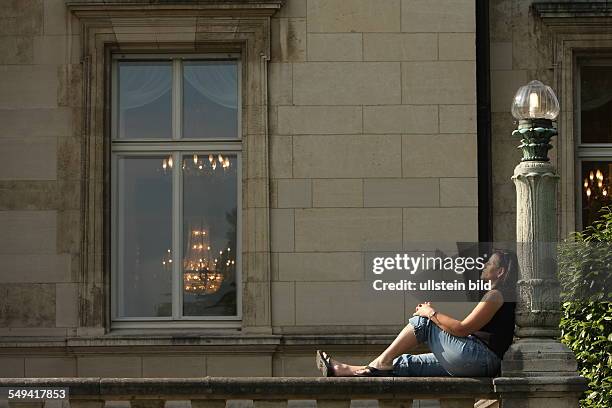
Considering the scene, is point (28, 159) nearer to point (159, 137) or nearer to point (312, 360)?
point (159, 137)

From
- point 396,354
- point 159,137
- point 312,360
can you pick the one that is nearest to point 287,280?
point 312,360

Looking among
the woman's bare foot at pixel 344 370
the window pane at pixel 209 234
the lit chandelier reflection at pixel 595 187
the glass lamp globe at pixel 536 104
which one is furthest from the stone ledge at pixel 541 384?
the lit chandelier reflection at pixel 595 187

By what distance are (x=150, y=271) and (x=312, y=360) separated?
193 centimetres

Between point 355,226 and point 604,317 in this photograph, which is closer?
point 604,317

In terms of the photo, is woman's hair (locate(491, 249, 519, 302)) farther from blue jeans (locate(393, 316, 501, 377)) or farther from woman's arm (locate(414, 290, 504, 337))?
blue jeans (locate(393, 316, 501, 377))

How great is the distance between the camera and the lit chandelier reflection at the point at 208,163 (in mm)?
15477

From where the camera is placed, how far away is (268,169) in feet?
49.2

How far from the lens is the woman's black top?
460 inches

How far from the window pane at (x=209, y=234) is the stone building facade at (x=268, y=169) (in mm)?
236

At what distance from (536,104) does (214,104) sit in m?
4.80

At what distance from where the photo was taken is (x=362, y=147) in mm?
15000

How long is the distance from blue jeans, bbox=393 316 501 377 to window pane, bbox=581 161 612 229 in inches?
190

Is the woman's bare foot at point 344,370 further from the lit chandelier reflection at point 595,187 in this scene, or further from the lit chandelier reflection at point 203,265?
the lit chandelier reflection at point 595,187

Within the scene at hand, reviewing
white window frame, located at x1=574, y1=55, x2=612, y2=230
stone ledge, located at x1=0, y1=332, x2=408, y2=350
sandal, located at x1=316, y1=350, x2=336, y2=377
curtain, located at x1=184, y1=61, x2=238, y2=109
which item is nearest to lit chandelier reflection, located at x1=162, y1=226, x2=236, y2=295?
stone ledge, located at x1=0, y1=332, x2=408, y2=350
